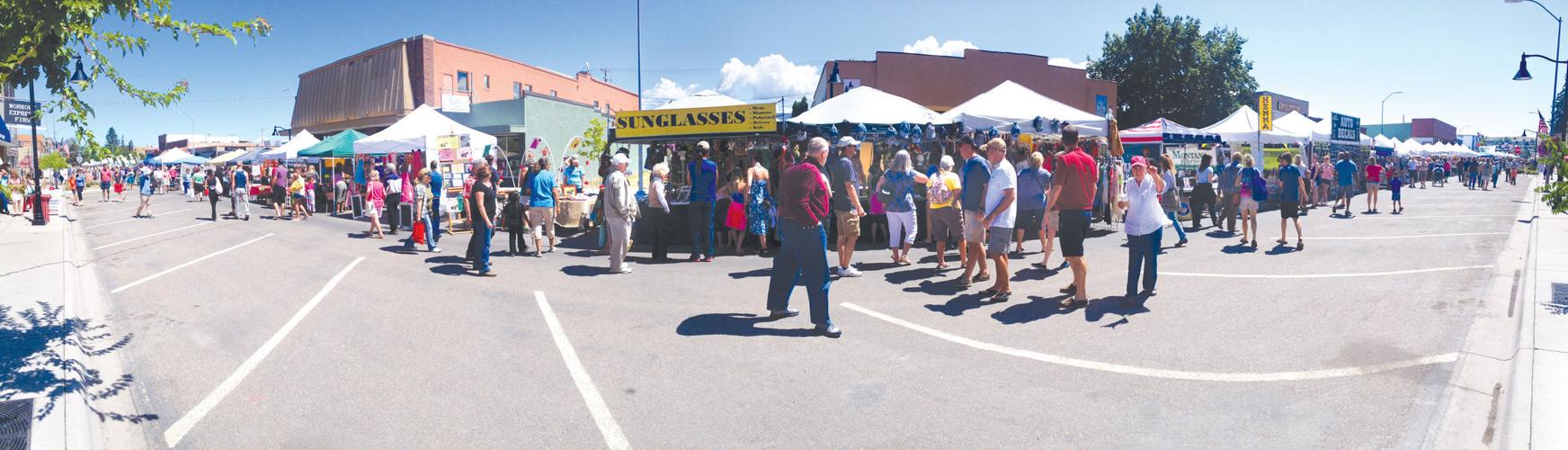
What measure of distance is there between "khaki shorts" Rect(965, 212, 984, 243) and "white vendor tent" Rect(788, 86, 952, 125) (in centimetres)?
474

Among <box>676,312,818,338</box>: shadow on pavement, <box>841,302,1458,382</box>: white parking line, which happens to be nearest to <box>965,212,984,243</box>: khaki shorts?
<box>841,302,1458,382</box>: white parking line

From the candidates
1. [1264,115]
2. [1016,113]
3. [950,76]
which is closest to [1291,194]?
[1016,113]

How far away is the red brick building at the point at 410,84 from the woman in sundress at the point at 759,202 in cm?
3098

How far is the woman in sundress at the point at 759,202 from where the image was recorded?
11.1m

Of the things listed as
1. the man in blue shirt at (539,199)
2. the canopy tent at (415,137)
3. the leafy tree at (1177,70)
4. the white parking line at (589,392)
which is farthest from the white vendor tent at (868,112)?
the leafy tree at (1177,70)

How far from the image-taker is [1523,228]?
14008 millimetres

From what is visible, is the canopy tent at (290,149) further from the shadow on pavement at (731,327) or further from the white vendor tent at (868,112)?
the shadow on pavement at (731,327)

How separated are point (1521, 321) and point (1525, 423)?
3.02 metres

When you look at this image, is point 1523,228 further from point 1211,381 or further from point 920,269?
point 1211,381

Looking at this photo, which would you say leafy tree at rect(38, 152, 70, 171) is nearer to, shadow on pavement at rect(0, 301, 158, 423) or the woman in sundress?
shadow on pavement at rect(0, 301, 158, 423)

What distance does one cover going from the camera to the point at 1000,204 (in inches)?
285

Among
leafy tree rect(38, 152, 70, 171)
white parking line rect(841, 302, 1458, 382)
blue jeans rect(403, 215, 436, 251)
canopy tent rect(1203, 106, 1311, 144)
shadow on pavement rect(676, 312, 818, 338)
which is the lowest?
white parking line rect(841, 302, 1458, 382)

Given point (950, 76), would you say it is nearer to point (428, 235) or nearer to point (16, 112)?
point (428, 235)

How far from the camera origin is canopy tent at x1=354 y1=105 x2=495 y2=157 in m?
17.8
